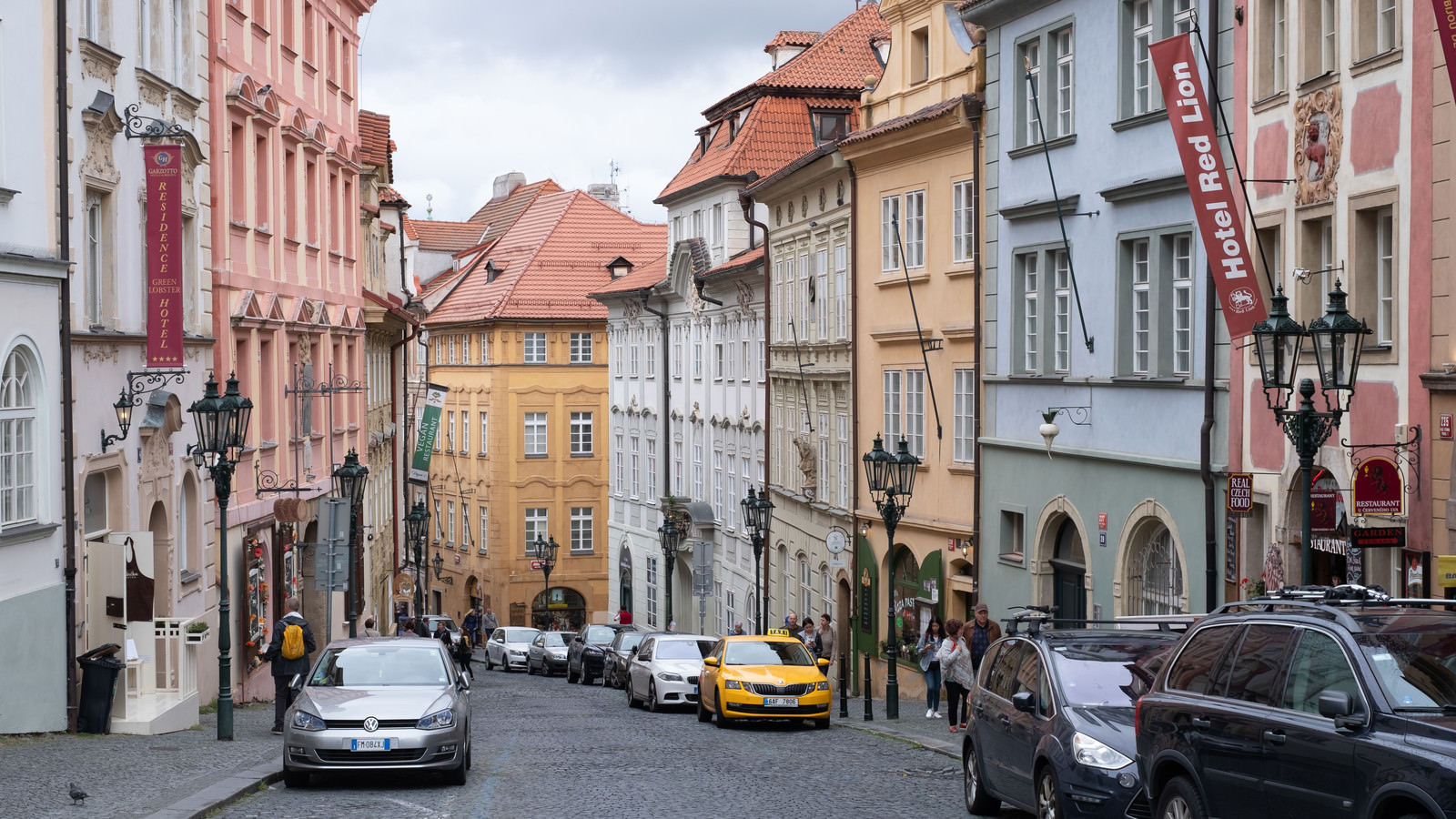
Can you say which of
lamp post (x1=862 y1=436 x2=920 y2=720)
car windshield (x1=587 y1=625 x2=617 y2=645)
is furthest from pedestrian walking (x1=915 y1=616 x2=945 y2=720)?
car windshield (x1=587 y1=625 x2=617 y2=645)

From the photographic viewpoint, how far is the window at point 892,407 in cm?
3538

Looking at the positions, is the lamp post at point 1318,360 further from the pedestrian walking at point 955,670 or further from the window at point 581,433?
the window at point 581,433

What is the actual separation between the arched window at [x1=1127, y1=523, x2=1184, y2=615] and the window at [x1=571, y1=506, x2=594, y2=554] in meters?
55.9

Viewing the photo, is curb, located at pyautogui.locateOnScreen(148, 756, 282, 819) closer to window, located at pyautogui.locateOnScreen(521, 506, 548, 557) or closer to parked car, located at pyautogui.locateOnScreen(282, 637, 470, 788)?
parked car, located at pyautogui.locateOnScreen(282, 637, 470, 788)

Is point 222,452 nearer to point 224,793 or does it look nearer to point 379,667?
point 379,667

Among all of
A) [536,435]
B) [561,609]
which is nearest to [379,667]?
[561,609]

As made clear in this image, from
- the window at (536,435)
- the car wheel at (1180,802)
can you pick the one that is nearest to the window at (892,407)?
the car wheel at (1180,802)

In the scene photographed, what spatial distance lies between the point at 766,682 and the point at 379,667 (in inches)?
364

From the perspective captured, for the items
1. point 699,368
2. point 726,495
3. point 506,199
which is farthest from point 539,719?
point 506,199

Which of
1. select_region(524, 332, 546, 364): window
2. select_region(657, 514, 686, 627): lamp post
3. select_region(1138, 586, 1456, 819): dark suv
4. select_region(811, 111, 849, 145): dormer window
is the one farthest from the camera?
select_region(524, 332, 546, 364): window

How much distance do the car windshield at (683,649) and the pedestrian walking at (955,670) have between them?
26.3ft

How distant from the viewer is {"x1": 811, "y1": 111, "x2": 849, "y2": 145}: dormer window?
50.1 m

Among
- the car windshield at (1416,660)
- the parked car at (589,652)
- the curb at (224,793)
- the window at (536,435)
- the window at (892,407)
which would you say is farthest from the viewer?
the window at (536,435)

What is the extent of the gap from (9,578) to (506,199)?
259ft
